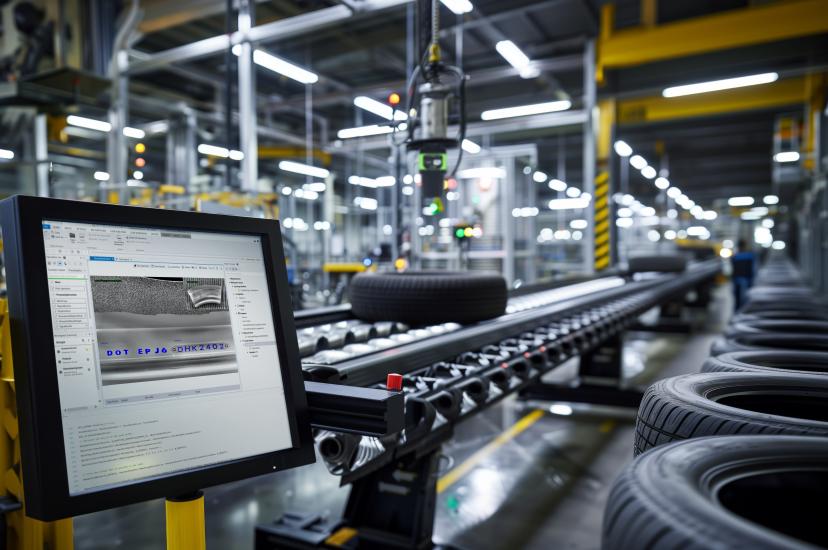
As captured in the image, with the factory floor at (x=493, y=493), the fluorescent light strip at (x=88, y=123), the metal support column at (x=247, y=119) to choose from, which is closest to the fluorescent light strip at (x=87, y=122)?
the fluorescent light strip at (x=88, y=123)

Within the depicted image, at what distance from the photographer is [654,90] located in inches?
354

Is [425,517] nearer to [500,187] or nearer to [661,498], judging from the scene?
[661,498]

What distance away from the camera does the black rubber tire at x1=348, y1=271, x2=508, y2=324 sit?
97.2 inches

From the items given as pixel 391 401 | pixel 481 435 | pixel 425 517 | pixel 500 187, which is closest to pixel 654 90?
pixel 500 187

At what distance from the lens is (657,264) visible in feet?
27.1

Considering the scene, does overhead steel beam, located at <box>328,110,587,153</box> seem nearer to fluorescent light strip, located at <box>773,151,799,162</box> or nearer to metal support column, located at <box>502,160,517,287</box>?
metal support column, located at <box>502,160,517,287</box>

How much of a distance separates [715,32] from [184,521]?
28.3ft

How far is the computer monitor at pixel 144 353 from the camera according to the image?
0.74m

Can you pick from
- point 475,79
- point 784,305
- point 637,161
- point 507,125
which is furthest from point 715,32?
point 637,161

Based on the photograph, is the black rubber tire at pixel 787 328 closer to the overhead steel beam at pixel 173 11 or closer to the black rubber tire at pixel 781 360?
the black rubber tire at pixel 781 360

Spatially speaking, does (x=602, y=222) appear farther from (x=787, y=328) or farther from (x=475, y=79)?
(x=787, y=328)

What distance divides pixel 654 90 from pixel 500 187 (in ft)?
9.49

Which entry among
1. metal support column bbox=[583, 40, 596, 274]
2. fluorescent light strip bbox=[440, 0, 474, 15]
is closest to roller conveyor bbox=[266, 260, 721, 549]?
fluorescent light strip bbox=[440, 0, 474, 15]

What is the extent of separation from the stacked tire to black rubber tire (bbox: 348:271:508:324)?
1.25 metres
